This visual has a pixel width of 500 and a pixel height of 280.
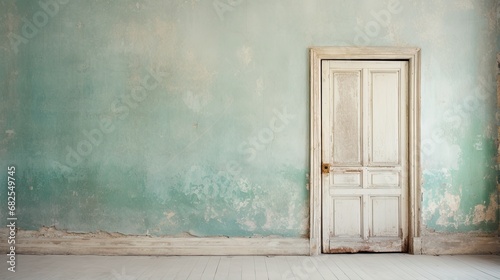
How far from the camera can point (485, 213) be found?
488 centimetres

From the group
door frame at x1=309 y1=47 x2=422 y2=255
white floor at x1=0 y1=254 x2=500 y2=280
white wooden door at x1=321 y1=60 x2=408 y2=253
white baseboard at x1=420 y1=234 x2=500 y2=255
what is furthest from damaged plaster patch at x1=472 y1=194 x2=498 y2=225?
white wooden door at x1=321 y1=60 x2=408 y2=253

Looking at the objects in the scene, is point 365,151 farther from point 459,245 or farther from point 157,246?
point 157,246

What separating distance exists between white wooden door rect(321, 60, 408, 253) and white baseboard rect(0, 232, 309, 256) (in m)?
0.67

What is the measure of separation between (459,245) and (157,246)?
368 centimetres

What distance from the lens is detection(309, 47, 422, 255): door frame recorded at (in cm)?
482

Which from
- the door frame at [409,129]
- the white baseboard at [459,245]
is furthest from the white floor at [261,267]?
the door frame at [409,129]

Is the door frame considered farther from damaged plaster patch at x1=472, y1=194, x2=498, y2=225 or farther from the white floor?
damaged plaster patch at x1=472, y1=194, x2=498, y2=225

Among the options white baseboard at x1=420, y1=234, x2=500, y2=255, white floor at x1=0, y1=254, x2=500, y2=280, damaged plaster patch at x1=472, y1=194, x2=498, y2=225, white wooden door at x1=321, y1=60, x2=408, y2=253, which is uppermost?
white wooden door at x1=321, y1=60, x2=408, y2=253

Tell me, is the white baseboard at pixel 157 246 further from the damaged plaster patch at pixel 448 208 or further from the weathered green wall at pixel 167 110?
the damaged plaster patch at pixel 448 208

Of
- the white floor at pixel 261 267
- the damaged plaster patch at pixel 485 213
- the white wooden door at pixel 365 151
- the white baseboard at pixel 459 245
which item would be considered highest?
the white wooden door at pixel 365 151

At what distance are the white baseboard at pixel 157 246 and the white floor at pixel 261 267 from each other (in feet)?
0.39

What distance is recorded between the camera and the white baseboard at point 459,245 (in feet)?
15.8

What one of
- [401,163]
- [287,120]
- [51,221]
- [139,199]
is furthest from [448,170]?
[51,221]

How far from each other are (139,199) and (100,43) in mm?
1970
